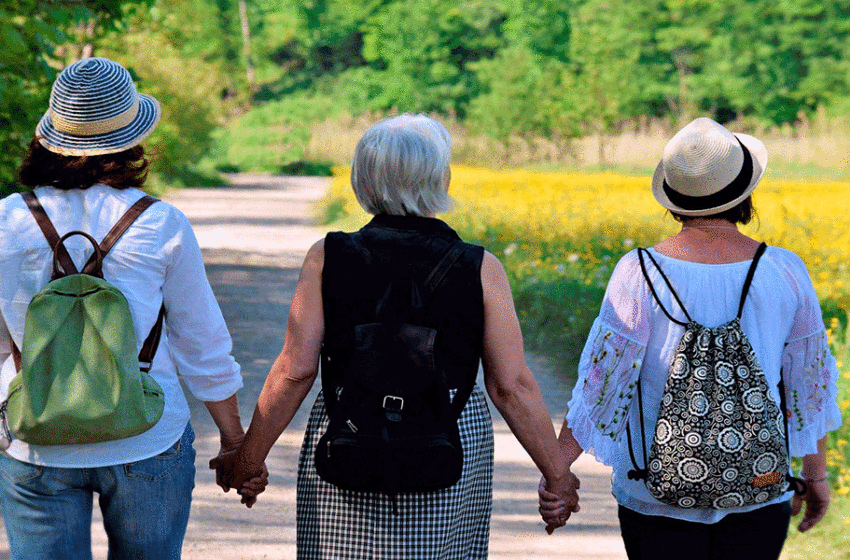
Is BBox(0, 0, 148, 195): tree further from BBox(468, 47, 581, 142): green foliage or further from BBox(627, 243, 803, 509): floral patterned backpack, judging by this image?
BBox(468, 47, 581, 142): green foliage

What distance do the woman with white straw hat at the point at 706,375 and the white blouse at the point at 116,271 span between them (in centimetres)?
99

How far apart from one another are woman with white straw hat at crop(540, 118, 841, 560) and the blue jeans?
102 cm

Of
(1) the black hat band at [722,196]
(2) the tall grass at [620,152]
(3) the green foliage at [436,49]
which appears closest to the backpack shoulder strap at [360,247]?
(1) the black hat band at [722,196]

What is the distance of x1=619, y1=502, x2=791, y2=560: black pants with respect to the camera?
2713 millimetres

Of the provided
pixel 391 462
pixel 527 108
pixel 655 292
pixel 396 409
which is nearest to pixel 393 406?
pixel 396 409

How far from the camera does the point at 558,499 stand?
10.1 ft

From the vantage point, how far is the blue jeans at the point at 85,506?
2.56 m

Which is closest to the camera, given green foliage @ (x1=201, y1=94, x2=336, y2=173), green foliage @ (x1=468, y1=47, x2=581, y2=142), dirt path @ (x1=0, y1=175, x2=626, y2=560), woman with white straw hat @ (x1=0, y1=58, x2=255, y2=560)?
woman with white straw hat @ (x1=0, y1=58, x2=255, y2=560)

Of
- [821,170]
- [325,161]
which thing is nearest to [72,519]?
[821,170]

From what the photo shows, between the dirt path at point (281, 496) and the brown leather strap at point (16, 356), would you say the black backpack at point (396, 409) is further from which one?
the dirt path at point (281, 496)

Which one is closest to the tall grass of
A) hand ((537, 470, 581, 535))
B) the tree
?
the tree

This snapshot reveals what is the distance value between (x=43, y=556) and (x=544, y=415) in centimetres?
123

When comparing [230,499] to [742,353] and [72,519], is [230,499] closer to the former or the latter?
[72,519]

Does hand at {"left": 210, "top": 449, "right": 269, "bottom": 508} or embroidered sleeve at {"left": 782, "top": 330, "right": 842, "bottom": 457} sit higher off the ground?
embroidered sleeve at {"left": 782, "top": 330, "right": 842, "bottom": 457}
